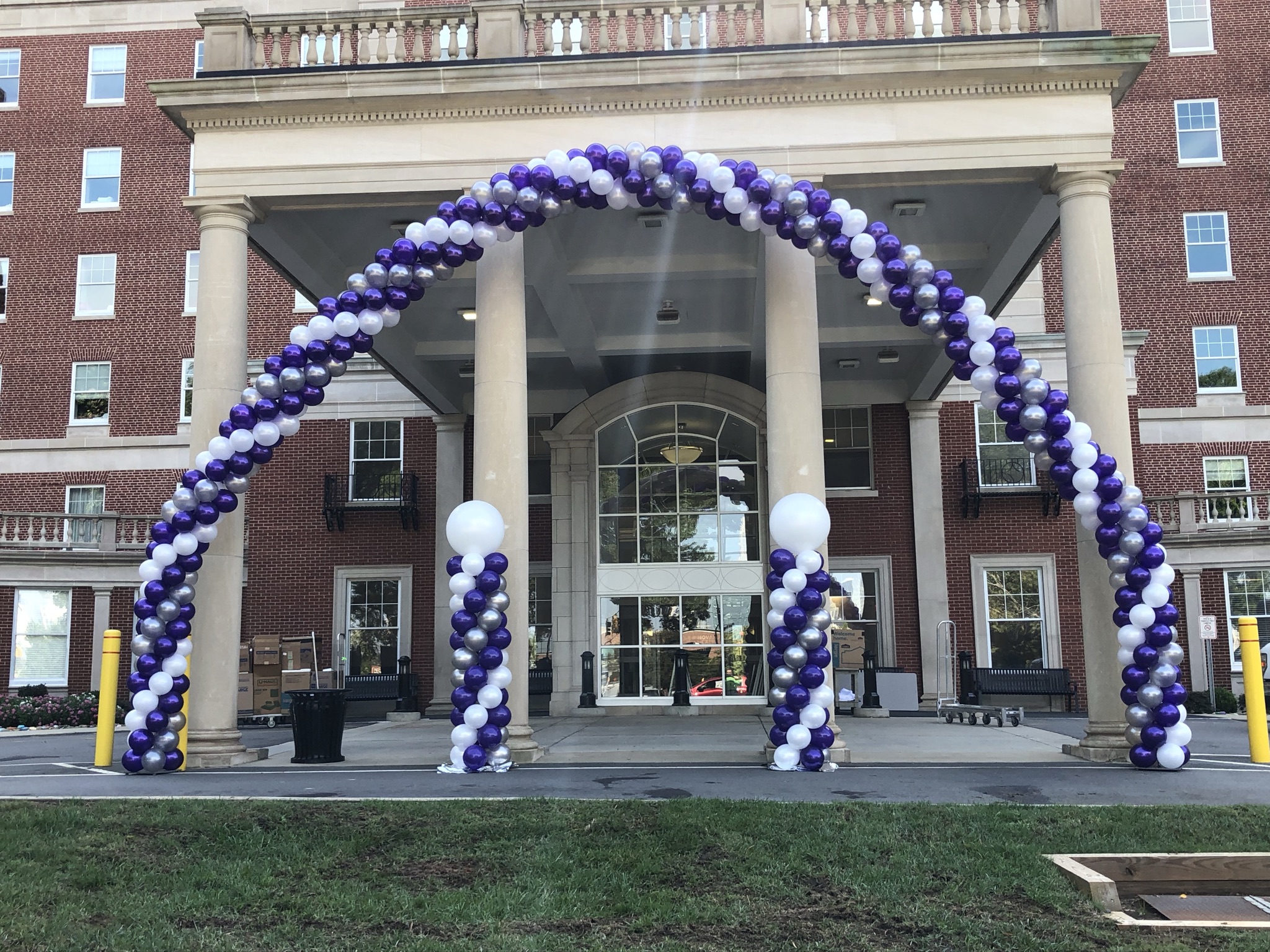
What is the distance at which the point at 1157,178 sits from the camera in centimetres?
2916

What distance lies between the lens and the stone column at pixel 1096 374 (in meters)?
13.3

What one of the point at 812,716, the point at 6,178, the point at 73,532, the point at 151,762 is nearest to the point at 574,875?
the point at 812,716

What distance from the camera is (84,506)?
29.9 metres

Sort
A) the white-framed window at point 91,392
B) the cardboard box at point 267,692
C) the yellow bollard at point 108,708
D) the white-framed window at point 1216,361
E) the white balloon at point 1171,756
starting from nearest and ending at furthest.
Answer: the white balloon at point 1171,756 < the yellow bollard at point 108,708 < the cardboard box at point 267,692 < the white-framed window at point 1216,361 < the white-framed window at point 91,392

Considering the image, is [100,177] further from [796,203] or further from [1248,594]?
[1248,594]

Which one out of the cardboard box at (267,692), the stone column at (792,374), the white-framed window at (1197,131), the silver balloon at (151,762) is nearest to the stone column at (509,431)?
the stone column at (792,374)

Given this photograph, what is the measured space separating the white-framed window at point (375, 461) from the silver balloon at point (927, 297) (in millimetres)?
16922

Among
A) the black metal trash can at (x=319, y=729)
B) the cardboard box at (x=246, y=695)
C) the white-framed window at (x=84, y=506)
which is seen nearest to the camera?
the black metal trash can at (x=319, y=729)

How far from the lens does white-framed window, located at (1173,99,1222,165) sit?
96.2 ft

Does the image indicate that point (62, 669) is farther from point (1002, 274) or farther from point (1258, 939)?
point (1258, 939)

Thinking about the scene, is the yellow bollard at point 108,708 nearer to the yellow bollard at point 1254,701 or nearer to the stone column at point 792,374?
the stone column at point 792,374

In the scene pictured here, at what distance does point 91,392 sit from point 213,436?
18750mm

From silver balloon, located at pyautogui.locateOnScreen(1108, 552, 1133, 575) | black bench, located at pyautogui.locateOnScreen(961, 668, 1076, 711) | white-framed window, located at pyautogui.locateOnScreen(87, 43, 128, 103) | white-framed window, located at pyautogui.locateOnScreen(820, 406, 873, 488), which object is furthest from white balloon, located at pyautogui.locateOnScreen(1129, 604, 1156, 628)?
white-framed window, located at pyautogui.locateOnScreen(87, 43, 128, 103)

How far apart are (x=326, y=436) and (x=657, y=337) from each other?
32.2 feet
